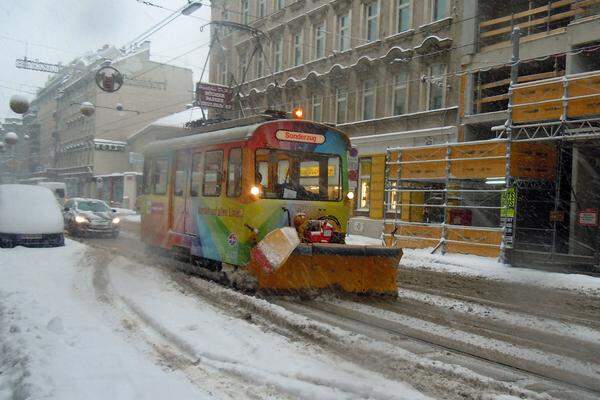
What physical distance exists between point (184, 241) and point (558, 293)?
307 inches

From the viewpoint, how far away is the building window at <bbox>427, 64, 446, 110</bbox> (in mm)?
21250

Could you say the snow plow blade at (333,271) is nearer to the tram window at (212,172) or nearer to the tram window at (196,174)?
the tram window at (212,172)

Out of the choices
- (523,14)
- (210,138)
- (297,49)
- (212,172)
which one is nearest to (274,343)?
(212,172)

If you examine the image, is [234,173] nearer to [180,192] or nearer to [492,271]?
[180,192]

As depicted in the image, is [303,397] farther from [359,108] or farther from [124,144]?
[124,144]

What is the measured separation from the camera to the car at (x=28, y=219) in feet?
47.1

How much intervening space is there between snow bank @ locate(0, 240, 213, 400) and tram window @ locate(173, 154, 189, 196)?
337 cm

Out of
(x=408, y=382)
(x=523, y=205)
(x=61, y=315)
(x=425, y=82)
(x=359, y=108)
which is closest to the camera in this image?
(x=408, y=382)

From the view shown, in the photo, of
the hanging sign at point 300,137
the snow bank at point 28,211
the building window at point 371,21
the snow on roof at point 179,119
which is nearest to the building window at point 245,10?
the building window at point 371,21

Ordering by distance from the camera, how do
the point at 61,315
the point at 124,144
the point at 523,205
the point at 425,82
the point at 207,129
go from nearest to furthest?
the point at 61,315 < the point at 207,129 < the point at 523,205 < the point at 425,82 < the point at 124,144

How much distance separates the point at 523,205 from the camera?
706 inches

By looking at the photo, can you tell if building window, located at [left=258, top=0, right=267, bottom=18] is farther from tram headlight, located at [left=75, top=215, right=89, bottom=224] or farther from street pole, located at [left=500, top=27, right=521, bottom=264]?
street pole, located at [left=500, top=27, right=521, bottom=264]

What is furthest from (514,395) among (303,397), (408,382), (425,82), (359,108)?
(359,108)

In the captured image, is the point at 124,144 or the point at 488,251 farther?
the point at 124,144
